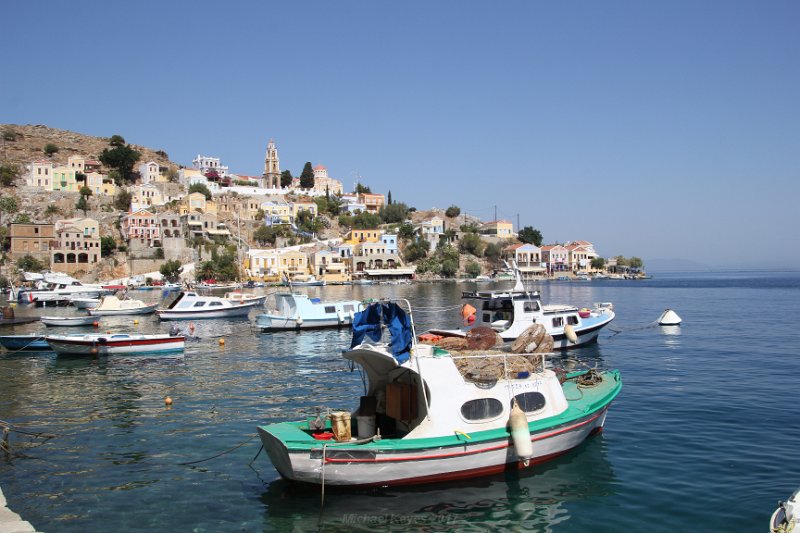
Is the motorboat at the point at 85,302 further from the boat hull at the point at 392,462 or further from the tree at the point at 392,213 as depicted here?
the tree at the point at 392,213

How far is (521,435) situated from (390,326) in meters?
3.75

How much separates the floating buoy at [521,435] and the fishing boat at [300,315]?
29531mm

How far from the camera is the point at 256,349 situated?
34406 millimetres

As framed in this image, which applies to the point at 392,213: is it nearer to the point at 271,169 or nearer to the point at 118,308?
the point at 271,169

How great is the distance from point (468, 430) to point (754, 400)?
13.8 m

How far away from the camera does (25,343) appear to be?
3253 centimetres

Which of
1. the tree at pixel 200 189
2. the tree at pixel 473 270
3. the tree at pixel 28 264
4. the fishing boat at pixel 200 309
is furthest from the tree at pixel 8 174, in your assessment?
the tree at pixel 473 270

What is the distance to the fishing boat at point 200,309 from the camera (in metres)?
50.5

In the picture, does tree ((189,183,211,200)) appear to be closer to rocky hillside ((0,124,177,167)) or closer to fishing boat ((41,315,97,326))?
rocky hillside ((0,124,177,167))

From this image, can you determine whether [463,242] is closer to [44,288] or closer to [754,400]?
[44,288]

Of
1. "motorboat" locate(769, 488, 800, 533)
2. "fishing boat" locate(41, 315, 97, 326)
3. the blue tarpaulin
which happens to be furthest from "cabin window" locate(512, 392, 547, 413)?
"fishing boat" locate(41, 315, 97, 326)

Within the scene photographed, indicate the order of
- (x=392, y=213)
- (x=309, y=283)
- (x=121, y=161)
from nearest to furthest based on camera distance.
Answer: (x=309, y=283) → (x=121, y=161) → (x=392, y=213)

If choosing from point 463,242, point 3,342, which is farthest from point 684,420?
point 463,242

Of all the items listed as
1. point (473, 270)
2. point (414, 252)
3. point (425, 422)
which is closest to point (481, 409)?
point (425, 422)
